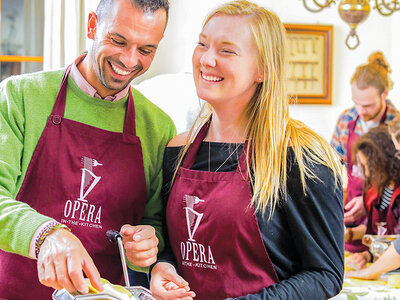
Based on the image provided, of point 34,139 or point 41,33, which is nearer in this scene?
point 34,139

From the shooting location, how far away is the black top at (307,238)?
4.89ft

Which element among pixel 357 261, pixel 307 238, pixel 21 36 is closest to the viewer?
pixel 307 238

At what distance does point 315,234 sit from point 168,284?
389mm

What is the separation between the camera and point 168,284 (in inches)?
61.6

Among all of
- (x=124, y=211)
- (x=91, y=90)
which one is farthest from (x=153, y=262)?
(x=91, y=90)

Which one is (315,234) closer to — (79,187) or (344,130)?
(79,187)

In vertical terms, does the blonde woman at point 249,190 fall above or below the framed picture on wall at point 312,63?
below

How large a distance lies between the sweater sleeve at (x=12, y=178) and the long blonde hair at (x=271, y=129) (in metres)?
0.44

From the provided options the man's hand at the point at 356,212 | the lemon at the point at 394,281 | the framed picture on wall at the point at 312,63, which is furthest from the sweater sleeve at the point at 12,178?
the framed picture on wall at the point at 312,63

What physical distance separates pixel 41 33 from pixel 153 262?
271cm

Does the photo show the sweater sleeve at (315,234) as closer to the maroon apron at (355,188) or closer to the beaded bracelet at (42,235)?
the beaded bracelet at (42,235)

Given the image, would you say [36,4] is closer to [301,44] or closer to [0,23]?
[0,23]

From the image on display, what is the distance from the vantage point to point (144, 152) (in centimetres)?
181

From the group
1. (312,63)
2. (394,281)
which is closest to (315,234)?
(394,281)
